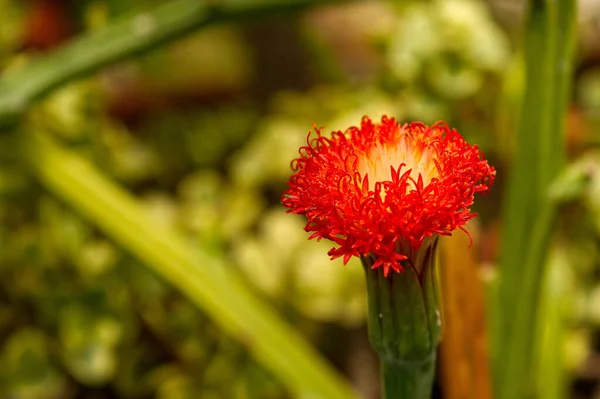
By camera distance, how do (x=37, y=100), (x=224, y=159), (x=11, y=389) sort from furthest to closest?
(x=224, y=159) < (x=11, y=389) < (x=37, y=100)

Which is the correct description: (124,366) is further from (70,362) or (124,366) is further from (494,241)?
(494,241)

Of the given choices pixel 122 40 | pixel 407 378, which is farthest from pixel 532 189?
pixel 122 40

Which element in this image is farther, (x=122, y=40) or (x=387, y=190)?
(x=122, y=40)

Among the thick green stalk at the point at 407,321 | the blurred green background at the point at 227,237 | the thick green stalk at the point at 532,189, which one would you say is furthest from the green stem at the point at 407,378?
the blurred green background at the point at 227,237

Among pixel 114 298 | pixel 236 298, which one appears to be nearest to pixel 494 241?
pixel 236 298

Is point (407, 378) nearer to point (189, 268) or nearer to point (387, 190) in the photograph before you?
point (387, 190)

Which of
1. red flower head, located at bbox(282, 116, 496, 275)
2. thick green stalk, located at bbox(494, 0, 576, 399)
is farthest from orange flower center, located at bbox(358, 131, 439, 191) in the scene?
thick green stalk, located at bbox(494, 0, 576, 399)

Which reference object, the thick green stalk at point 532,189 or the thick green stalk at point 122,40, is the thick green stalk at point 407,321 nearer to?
the thick green stalk at point 532,189

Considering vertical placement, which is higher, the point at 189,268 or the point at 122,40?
the point at 122,40
